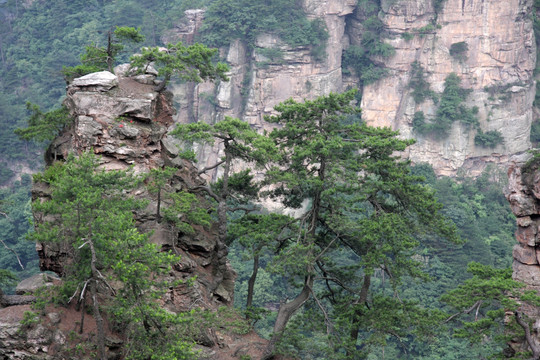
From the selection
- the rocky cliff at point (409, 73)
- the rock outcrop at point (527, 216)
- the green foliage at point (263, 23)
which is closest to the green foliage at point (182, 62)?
the rock outcrop at point (527, 216)

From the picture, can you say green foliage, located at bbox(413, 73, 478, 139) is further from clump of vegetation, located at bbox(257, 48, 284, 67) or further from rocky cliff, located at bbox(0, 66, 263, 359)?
rocky cliff, located at bbox(0, 66, 263, 359)

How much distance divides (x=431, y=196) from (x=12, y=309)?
406 inches

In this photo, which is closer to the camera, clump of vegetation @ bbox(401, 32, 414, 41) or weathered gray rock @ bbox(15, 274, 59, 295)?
weathered gray rock @ bbox(15, 274, 59, 295)

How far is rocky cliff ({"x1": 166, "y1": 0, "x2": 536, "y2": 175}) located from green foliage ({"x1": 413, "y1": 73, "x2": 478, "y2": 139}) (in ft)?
2.02

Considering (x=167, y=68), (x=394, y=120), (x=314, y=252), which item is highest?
(x=167, y=68)

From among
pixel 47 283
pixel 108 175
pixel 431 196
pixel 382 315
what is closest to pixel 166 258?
pixel 108 175

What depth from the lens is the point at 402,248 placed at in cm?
1495

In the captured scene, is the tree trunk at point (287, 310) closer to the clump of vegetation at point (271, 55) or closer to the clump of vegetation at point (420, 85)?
the clump of vegetation at point (271, 55)

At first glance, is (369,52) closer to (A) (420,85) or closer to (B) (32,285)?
(A) (420,85)

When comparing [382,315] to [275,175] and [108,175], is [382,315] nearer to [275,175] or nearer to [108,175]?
[275,175]

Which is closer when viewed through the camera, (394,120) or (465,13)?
(465,13)

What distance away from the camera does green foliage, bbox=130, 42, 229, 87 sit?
682 inches

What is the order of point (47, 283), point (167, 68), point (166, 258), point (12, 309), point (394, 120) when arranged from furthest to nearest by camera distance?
1. point (394, 120)
2. point (167, 68)
3. point (47, 283)
4. point (12, 309)
5. point (166, 258)

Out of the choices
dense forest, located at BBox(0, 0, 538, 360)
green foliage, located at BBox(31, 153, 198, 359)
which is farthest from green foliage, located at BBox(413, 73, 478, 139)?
green foliage, located at BBox(31, 153, 198, 359)
